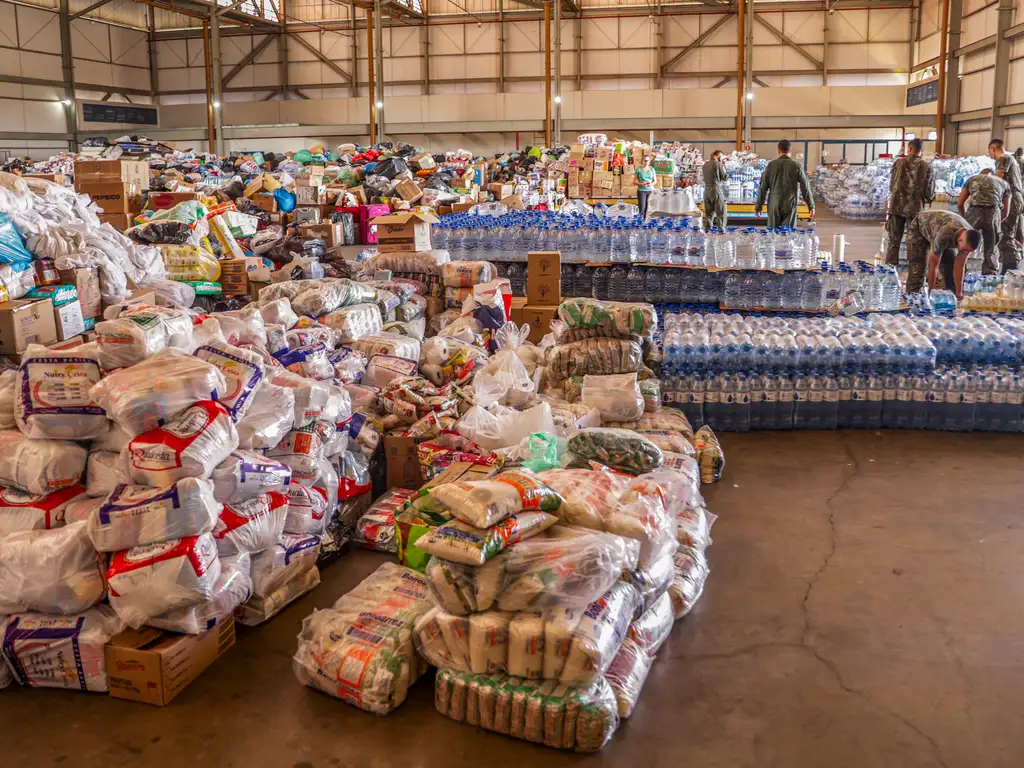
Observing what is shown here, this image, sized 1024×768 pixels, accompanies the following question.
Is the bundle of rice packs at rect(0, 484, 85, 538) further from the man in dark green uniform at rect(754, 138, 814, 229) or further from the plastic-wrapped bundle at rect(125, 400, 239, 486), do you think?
the man in dark green uniform at rect(754, 138, 814, 229)

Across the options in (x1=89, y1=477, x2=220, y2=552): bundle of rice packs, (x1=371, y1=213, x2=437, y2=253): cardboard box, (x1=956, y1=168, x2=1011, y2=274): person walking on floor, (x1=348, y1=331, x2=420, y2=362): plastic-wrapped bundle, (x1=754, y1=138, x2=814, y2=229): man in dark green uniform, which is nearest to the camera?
(x1=89, y1=477, x2=220, y2=552): bundle of rice packs

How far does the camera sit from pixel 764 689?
291cm

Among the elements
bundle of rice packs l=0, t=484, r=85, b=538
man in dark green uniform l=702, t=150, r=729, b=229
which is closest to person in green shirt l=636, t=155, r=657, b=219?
man in dark green uniform l=702, t=150, r=729, b=229

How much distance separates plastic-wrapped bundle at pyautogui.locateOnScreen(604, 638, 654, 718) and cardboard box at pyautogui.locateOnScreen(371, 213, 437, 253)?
5.54m

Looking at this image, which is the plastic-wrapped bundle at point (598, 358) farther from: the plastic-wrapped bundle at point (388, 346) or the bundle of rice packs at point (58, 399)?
the bundle of rice packs at point (58, 399)

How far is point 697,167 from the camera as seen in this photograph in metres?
19.2

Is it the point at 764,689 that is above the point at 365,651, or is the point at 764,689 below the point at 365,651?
below

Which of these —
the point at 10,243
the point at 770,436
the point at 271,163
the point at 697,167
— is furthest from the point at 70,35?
the point at 770,436

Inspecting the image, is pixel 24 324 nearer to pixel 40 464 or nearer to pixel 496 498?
pixel 40 464

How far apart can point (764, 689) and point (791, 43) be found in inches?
1010

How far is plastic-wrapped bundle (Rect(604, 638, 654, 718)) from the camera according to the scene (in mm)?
2750

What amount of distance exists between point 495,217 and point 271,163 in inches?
462

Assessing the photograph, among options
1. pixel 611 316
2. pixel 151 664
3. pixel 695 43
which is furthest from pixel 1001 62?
pixel 151 664

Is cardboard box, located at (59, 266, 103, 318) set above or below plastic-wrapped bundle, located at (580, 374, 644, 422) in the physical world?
above
